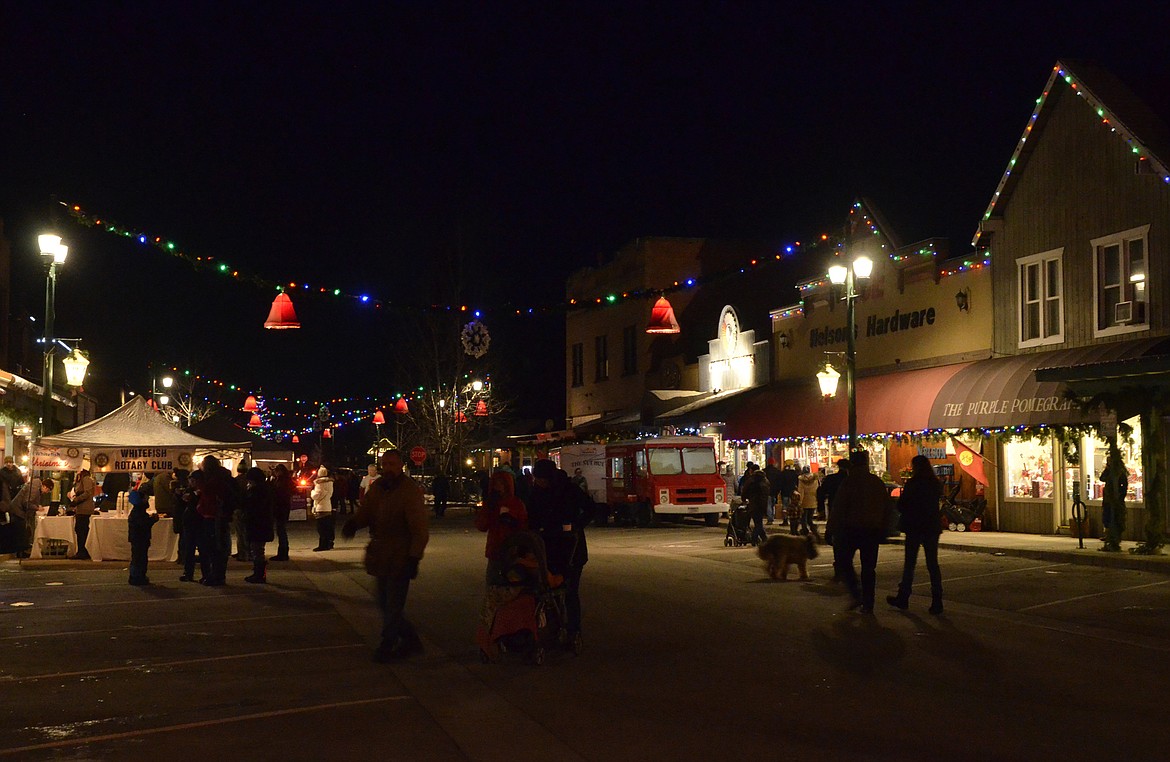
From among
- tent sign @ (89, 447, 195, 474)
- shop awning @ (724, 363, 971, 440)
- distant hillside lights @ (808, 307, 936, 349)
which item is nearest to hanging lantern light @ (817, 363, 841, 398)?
shop awning @ (724, 363, 971, 440)

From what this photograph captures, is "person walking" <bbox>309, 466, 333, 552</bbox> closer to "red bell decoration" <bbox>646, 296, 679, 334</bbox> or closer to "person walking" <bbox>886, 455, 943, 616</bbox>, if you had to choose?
"red bell decoration" <bbox>646, 296, 679, 334</bbox>

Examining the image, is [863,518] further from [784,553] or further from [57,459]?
[57,459]

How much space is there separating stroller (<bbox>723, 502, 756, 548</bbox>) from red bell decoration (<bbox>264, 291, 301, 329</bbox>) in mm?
9375

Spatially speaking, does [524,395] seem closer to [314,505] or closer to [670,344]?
[670,344]

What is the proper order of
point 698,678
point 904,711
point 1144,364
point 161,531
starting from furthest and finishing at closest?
1. point 161,531
2. point 1144,364
3. point 698,678
4. point 904,711

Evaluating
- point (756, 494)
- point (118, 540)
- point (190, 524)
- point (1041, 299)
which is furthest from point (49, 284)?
point (1041, 299)

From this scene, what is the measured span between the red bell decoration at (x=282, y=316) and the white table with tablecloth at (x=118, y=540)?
3.92 metres

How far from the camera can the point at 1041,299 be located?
86.0ft

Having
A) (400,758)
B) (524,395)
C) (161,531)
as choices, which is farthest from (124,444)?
(524,395)

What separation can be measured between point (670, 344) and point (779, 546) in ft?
97.1

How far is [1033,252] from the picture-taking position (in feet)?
87.2

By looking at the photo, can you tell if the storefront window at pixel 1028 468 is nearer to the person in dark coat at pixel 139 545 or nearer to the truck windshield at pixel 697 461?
the truck windshield at pixel 697 461

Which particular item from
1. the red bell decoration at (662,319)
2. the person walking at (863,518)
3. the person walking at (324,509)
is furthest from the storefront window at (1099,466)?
the person walking at (324,509)

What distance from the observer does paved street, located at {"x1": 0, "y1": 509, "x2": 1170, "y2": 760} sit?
7562 mm
